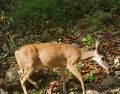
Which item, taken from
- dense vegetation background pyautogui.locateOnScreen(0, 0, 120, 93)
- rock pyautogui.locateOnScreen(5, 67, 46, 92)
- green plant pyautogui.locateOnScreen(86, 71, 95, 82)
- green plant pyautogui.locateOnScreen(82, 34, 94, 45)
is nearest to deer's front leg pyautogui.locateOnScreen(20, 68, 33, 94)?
rock pyautogui.locateOnScreen(5, 67, 46, 92)

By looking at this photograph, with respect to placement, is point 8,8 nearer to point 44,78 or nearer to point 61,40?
point 61,40

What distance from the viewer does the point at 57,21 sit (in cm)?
1633

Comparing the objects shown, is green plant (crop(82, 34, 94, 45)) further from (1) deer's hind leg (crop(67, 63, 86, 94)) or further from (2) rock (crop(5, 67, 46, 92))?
(1) deer's hind leg (crop(67, 63, 86, 94))

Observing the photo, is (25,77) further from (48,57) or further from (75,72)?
(75,72)

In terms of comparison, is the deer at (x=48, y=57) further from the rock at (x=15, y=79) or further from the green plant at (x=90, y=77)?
the green plant at (x=90, y=77)

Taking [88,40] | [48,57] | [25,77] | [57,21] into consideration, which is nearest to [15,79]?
[25,77]

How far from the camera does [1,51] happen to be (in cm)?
Answer: 1445

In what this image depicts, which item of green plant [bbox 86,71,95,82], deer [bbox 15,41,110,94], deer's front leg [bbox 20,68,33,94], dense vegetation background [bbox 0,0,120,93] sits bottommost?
dense vegetation background [bbox 0,0,120,93]

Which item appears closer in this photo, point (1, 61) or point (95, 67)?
point (95, 67)

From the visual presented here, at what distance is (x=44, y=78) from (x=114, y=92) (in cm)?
207

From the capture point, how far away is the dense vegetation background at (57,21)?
15.3 m

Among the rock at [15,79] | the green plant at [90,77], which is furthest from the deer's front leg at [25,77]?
the green plant at [90,77]

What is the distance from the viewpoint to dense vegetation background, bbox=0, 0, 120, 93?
15.3 meters

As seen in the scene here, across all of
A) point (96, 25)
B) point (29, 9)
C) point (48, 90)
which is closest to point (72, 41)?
point (96, 25)
